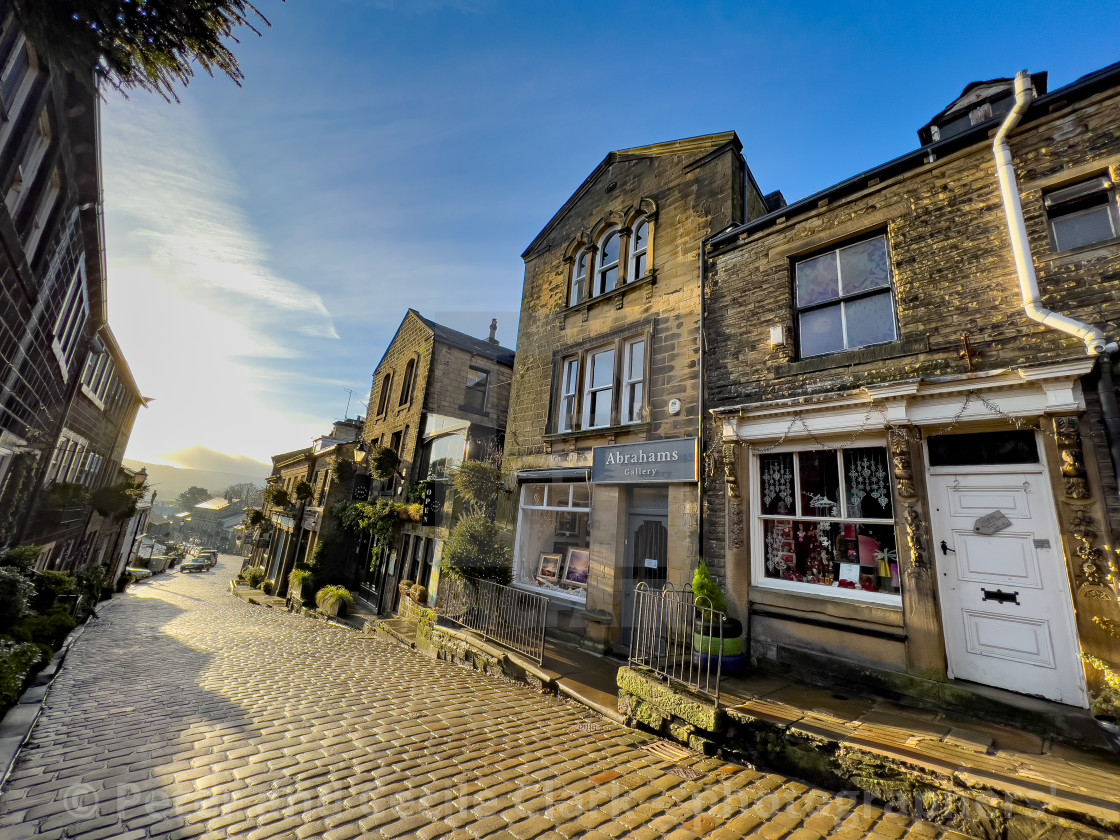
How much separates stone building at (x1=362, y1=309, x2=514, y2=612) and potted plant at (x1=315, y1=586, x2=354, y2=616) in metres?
1.08

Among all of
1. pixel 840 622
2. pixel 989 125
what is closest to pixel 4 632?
pixel 840 622

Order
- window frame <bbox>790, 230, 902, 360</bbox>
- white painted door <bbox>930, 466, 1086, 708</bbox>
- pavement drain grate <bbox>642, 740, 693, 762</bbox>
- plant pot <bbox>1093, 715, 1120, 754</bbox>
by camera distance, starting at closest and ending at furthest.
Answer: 1. plant pot <bbox>1093, 715, 1120, 754</bbox>
2. pavement drain grate <bbox>642, 740, 693, 762</bbox>
3. white painted door <bbox>930, 466, 1086, 708</bbox>
4. window frame <bbox>790, 230, 902, 360</bbox>

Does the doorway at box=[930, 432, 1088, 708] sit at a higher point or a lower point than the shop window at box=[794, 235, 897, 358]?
lower

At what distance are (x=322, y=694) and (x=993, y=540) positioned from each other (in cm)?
879

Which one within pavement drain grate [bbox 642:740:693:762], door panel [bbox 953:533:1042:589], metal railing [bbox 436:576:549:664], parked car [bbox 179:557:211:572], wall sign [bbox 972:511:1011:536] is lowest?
parked car [bbox 179:557:211:572]

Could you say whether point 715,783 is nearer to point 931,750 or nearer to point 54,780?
point 931,750

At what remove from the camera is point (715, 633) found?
5.91 meters

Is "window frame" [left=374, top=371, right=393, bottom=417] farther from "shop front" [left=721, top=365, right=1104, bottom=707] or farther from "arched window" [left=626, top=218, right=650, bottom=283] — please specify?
"shop front" [left=721, top=365, right=1104, bottom=707]

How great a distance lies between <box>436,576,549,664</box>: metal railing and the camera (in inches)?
307

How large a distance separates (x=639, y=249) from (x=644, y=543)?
6.81m

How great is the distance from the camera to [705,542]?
743cm

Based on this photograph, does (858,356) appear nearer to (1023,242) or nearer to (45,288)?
(1023,242)

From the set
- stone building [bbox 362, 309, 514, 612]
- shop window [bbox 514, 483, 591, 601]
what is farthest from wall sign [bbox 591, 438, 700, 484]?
stone building [bbox 362, 309, 514, 612]

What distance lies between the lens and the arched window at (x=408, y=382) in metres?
20.5
